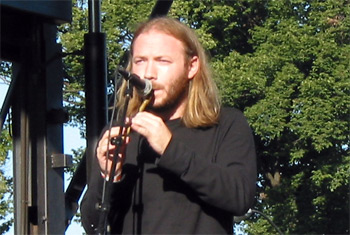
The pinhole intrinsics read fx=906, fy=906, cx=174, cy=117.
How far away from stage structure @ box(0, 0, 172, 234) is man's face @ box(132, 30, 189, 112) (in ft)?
4.06

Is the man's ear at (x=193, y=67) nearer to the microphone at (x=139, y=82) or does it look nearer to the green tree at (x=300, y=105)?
the microphone at (x=139, y=82)

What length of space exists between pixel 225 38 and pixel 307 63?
2.26 m

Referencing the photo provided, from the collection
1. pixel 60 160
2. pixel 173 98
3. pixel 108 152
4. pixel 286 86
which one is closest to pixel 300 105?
pixel 286 86

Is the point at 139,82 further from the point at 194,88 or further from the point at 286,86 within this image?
the point at 286,86

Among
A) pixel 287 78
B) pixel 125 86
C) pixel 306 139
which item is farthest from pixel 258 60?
pixel 125 86

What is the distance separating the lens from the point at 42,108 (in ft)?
13.4

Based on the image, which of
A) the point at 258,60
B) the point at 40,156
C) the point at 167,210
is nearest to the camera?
the point at 167,210

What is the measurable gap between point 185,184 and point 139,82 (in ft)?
1.06

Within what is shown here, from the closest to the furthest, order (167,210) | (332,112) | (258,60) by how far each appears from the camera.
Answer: (167,210) < (332,112) < (258,60)

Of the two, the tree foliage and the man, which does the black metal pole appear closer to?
the man

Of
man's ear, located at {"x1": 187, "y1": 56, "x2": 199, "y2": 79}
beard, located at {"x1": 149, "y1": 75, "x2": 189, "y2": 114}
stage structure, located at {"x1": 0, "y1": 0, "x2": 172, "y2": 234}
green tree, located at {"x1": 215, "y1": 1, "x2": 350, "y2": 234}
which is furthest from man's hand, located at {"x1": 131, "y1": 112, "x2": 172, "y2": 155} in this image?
green tree, located at {"x1": 215, "y1": 1, "x2": 350, "y2": 234}

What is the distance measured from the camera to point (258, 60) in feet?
67.6

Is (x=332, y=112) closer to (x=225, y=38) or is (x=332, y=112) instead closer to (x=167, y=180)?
(x=225, y=38)

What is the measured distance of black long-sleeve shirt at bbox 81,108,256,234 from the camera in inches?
97.3
